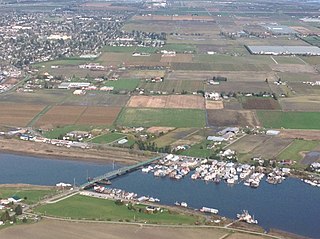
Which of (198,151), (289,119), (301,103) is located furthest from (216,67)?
(198,151)

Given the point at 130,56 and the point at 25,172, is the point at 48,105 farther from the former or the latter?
the point at 130,56

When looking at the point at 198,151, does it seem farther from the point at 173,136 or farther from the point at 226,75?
the point at 226,75

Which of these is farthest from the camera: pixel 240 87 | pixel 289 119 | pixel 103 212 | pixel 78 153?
pixel 240 87

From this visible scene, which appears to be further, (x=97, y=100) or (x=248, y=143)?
(x=97, y=100)

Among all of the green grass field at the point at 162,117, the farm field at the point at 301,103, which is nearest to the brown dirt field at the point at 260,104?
the farm field at the point at 301,103

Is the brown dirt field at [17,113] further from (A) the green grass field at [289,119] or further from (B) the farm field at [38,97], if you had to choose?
(A) the green grass field at [289,119]

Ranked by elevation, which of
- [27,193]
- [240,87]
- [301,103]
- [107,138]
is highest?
[27,193]
